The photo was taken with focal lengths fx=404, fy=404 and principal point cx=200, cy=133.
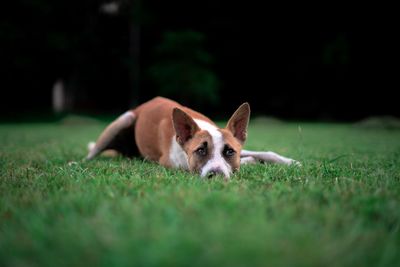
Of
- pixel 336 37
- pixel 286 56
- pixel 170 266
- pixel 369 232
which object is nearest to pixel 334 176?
pixel 369 232

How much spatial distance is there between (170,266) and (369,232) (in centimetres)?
93

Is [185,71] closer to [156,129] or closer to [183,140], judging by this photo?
[156,129]

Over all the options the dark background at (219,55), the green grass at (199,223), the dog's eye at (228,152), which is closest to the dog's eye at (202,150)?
the dog's eye at (228,152)

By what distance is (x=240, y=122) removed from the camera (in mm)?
4340

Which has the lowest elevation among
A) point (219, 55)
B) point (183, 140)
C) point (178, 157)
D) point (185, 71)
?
point (185, 71)

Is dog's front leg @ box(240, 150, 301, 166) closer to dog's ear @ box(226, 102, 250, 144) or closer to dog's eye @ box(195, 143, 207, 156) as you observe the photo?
dog's ear @ box(226, 102, 250, 144)

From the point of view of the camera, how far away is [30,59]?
24438 millimetres

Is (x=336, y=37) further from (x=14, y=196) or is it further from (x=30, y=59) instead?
(x=14, y=196)

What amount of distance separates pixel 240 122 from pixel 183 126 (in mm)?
628

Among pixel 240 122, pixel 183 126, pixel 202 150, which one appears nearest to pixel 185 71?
pixel 240 122

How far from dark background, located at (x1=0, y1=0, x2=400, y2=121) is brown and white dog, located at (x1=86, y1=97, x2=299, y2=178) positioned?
20062 millimetres

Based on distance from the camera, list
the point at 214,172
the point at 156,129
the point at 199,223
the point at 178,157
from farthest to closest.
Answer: the point at 156,129, the point at 178,157, the point at 214,172, the point at 199,223

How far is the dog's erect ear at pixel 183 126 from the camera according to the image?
4.09m

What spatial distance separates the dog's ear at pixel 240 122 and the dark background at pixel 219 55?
2142cm
